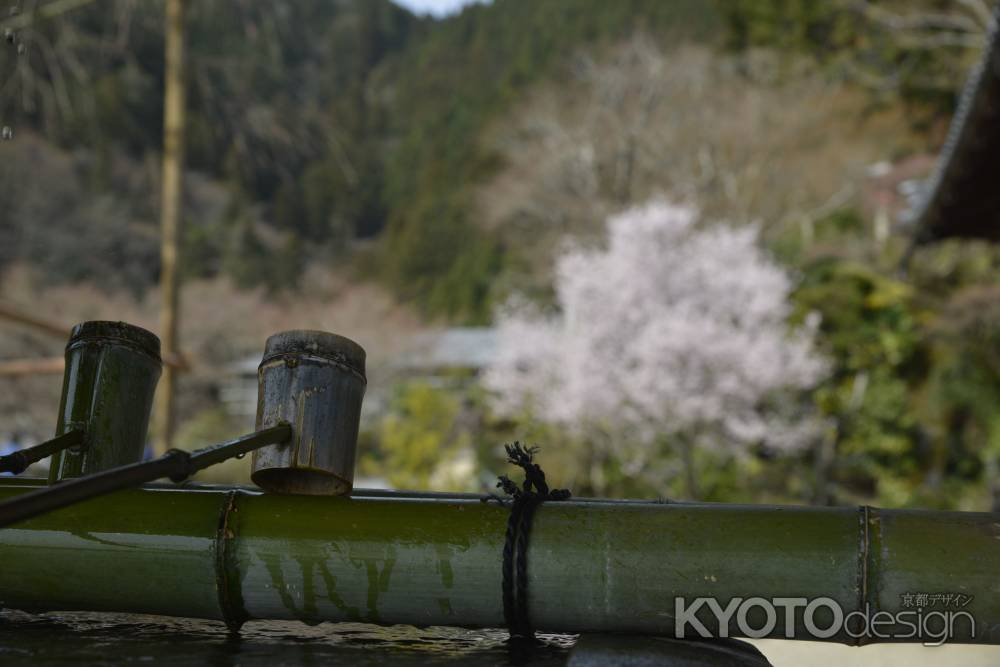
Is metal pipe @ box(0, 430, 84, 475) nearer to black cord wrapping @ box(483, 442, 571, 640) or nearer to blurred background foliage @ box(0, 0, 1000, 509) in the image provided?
black cord wrapping @ box(483, 442, 571, 640)

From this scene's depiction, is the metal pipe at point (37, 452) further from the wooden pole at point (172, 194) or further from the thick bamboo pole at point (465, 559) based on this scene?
the wooden pole at point (172, 194)

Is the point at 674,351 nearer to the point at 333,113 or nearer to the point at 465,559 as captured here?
the point at 465,559

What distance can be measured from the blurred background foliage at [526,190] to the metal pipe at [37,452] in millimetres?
3662

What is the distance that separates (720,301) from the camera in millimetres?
11984

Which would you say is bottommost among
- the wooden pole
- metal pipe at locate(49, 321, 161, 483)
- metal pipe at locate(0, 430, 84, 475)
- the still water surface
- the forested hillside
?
the still water surface

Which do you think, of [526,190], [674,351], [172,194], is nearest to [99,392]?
[172,194]

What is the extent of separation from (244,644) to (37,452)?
407 millimetres

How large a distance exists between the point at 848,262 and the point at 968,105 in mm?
9865

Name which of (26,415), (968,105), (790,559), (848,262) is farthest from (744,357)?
(790,559)

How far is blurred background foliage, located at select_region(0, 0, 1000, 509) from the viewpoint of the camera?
11086 mm

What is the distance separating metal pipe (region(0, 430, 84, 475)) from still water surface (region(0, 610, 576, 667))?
0.77 feet

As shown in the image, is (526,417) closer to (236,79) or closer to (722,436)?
(722,436)

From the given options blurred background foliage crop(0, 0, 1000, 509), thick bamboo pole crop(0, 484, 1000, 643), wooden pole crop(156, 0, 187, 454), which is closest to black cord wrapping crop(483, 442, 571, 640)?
thick bamboo pole crop(0, 484, 1000, 643)

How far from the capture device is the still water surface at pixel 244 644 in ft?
3.91
